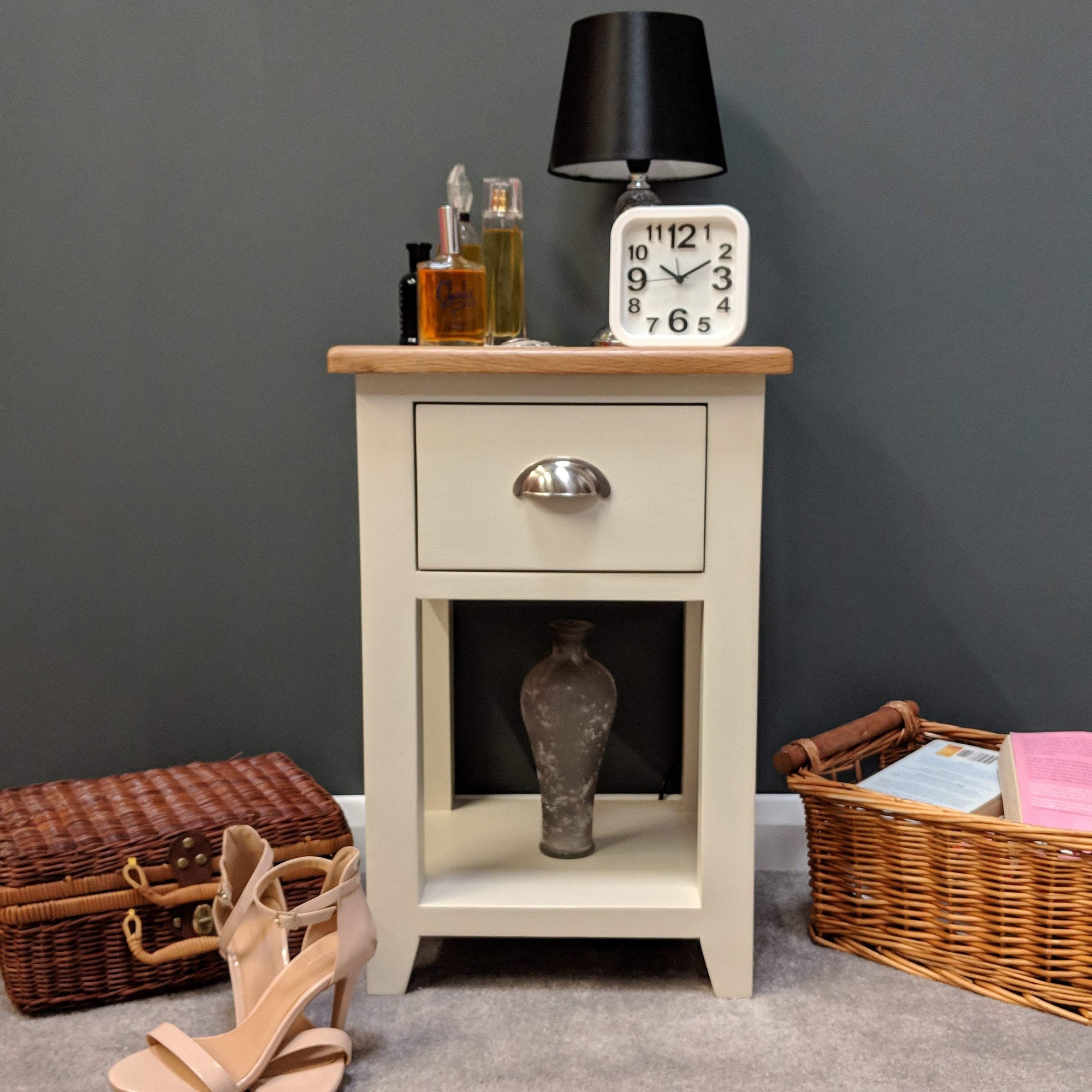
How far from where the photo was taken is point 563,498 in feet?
3.44

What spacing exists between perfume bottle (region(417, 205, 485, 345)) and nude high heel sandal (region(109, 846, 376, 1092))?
1.71 feet

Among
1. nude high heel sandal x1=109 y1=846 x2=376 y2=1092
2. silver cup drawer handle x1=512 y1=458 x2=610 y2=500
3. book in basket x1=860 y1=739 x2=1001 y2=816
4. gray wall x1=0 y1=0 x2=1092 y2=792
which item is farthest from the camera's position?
gray wall x1=0 y1=0 x2=1092 y2=792

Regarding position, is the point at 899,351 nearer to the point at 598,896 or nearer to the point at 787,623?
the point at 787,623

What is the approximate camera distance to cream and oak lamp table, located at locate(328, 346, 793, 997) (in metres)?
1.04

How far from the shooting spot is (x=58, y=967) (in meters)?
1.09

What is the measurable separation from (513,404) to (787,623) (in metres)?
0.60

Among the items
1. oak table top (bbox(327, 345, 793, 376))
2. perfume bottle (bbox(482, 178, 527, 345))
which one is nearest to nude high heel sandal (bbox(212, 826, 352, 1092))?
oak table top (bbox(327, 345, 793, 376))

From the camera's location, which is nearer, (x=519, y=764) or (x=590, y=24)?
(x=590, y=24)

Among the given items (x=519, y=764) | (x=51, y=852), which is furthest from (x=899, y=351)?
(x=51, y=852)

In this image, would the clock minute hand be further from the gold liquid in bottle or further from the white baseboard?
the white baseboard

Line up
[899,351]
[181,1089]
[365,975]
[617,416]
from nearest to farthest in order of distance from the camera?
[181,1089] < [617,416] < [365,975] < [899,351]

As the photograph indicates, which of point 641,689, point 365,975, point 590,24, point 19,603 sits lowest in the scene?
point 365,975

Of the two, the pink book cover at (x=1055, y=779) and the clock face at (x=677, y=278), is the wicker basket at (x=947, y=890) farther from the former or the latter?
the clock face at (x=677, y=278)

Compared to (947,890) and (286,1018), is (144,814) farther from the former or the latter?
(947,890)
